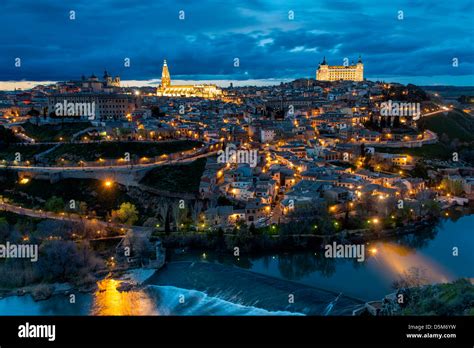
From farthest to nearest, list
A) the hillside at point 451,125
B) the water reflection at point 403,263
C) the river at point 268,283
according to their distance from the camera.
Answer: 1. the hillside at point 451,125
2. the water reflection at point 403,263
3. the river at point 268,283

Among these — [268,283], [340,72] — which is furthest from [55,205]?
[340,72]

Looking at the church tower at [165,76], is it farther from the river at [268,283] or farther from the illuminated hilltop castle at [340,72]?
the river at [268,283]

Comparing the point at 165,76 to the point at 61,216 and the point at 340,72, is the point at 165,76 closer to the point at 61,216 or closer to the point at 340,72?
the point at 340,72

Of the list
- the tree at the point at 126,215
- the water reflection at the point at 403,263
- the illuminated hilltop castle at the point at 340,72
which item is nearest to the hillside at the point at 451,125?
the water reflection at the point at 403,263
